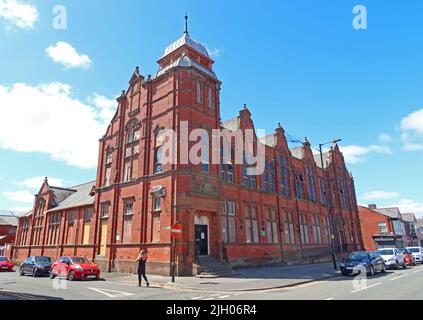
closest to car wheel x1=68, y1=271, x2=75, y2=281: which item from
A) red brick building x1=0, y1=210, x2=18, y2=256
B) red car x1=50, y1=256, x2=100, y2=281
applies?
red car x1=50, y1=256, x2=100, y2=281

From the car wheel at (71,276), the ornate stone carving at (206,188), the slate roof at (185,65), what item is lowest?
the car wheel at (71,276)

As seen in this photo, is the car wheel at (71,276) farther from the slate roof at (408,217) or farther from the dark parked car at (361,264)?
the slate roof at (408,217)

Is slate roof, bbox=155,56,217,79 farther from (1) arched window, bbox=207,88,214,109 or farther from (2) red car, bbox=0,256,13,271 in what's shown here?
(2) red car, bbox=0,256,13,271

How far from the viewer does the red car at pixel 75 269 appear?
60.7ft

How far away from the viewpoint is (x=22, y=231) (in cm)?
4388

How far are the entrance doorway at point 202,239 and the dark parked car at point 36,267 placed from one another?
1178 centimetres

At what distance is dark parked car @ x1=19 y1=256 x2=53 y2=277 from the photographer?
22.3 meters

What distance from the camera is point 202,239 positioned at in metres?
21.6

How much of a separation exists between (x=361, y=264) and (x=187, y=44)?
20.9 m

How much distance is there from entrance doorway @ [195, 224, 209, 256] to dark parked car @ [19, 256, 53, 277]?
464 inches

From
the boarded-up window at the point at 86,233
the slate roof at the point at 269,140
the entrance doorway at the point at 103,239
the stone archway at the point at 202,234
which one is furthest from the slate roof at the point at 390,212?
the boarded-up window at the point at 86,233

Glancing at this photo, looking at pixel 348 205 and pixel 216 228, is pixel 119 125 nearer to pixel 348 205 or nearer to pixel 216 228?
pixel 216 228

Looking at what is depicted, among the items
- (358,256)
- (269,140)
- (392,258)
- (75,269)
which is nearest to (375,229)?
(269,140)
